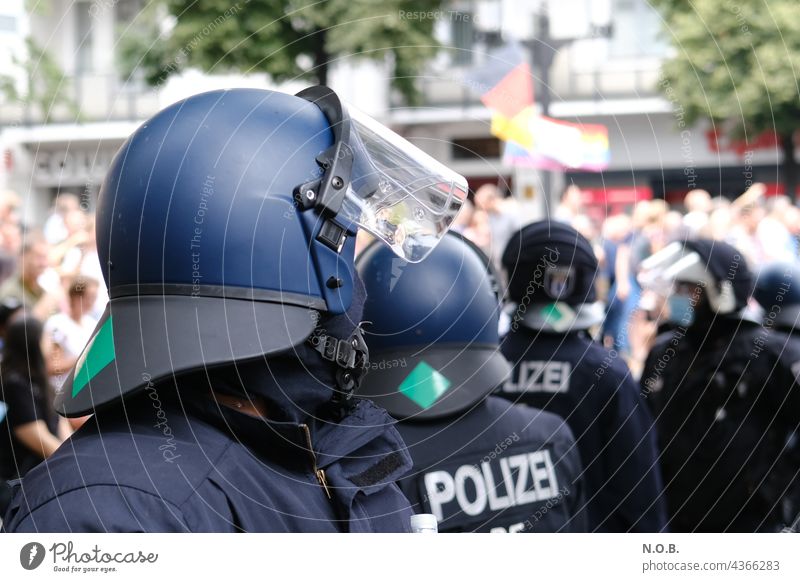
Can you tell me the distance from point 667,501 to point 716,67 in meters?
10.3

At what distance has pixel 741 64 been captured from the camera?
14.8m

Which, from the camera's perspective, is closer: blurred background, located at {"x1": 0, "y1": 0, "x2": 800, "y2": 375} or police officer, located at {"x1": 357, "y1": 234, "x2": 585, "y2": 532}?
police officer, located at {"x1": 357, "y1": 234, "x2": 585, "y2": 532}

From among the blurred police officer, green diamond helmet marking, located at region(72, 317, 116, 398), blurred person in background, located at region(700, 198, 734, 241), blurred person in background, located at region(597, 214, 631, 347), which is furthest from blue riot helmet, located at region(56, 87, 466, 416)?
blurred person in background, located at region(597, 214, 631, 347)

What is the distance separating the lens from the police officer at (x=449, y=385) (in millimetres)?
3115

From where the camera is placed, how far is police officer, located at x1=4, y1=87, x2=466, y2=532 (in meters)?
1.74

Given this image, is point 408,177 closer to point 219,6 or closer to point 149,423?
point 149,423

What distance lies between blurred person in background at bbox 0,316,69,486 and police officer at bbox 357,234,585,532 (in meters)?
2.71

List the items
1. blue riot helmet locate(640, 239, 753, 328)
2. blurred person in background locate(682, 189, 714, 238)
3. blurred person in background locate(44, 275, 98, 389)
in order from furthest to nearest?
blurred person in background locate(682, 189, 714, 238) < blue riot helmet locate(640, 239, 753, 328) < blurred person in background locate(44, 275, 98, 389)

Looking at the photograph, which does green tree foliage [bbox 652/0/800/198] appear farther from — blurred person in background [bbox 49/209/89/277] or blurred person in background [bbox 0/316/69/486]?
blurred person in background [bbox 0/316/69/486]

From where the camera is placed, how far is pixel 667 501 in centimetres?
566

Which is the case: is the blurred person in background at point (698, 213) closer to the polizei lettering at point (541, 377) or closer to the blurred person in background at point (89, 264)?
the polizei lettering at point (541, 377)

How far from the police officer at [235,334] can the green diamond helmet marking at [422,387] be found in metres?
1.00

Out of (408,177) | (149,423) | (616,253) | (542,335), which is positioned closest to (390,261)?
(408,177)

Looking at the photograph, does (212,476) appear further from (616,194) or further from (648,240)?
(616,194)
